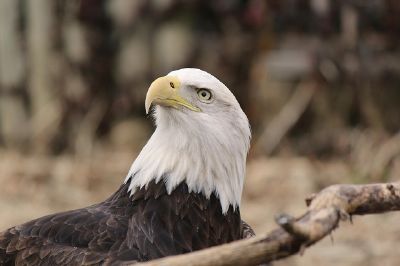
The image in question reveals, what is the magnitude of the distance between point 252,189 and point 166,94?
13.0 feet

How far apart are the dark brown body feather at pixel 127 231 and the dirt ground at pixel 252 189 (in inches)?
100

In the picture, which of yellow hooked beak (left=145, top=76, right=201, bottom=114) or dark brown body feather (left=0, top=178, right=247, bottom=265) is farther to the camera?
yellow hooked beak (left=145, top=76, right=201, bottom=114)

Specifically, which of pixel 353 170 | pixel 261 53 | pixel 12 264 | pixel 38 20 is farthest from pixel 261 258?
pixel 38 20

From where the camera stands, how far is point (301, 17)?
8.98 m

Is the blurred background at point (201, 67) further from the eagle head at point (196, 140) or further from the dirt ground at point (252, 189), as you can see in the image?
the eagle head at point (196, 140)

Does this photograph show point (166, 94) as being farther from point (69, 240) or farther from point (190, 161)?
point (69, 240)

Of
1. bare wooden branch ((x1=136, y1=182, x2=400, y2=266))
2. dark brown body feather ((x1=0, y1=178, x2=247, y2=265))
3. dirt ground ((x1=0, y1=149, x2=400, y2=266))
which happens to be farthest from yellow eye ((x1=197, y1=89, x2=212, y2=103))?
dirt ground ((x1=0, y1=149, x2=400, y2=266))

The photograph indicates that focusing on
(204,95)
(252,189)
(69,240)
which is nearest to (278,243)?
(69,240)

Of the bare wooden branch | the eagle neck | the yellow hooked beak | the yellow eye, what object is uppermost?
the yellow eye

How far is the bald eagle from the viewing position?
391 cm

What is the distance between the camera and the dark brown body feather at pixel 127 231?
3781 mm

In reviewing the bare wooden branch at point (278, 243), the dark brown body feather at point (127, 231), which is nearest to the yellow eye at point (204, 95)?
the dark brown body feather at point (127, 231)

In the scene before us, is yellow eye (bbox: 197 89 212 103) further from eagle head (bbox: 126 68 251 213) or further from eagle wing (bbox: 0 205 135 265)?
eagle wing (bbox: 0 205 135 265)

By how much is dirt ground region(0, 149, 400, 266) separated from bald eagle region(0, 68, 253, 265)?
2.49 m
